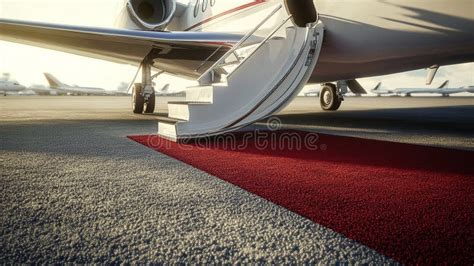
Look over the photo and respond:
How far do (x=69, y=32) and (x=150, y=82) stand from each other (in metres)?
2.33

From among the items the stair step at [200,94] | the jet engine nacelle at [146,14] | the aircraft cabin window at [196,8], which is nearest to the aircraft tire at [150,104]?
the jet engine nacelle at [146,14]

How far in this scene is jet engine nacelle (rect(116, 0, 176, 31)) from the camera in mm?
7953

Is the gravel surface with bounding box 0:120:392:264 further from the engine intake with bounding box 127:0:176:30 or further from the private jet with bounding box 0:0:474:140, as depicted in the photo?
the engine intake with bounding box 127:0:176:30

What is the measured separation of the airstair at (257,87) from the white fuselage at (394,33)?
560 millimetres

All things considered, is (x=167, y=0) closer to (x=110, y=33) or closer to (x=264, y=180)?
(x=110, y=33)

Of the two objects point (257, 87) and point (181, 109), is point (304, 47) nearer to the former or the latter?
point (257, 87)

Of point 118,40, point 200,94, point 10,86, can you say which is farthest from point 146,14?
point 10,86

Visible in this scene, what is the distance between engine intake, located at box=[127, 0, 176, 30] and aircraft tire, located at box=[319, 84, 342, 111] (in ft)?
16.8

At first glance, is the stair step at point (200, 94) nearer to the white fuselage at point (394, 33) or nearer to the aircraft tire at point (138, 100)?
the white fuselage at point (394, 33)

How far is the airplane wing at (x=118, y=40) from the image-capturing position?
5.05 metres

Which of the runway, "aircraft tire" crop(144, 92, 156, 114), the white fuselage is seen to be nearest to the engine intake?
"aircraft tire" crop(144, 92, 156, 114)

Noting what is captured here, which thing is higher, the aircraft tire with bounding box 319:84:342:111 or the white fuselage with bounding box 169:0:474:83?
the white fuselage with bounding box 169:0:474:83

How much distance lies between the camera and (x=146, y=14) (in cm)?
841

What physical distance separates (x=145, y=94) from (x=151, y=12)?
2.70m
